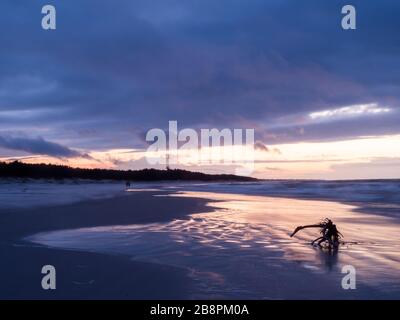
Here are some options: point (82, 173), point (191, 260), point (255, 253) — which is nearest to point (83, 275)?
point (191, 260)

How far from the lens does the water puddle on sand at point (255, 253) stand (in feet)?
19.9

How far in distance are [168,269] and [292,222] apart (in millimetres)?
7087

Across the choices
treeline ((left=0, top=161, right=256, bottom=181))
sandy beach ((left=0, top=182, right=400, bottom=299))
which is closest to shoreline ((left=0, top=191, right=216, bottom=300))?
sandy beach ((left=0, top=182, right=400, bottom=299))

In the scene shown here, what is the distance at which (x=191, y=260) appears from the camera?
7.71 meters

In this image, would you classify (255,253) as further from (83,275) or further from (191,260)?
(83,275)

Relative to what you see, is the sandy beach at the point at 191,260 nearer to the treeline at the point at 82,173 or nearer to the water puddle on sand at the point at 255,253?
the water puddle on sand at the point at 255,253

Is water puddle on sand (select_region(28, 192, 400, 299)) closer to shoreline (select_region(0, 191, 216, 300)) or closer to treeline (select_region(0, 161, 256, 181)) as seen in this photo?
shoreline (select_region(0, 191, 216, 300))

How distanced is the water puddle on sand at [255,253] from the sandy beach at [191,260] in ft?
0.05

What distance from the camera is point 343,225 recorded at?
12883mm

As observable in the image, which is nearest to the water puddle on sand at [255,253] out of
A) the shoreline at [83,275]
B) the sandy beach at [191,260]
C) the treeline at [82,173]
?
the sandy beach at [191,260]

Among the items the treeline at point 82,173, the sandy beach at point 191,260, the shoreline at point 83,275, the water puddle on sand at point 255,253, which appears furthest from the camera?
the treeline at point 82,173
